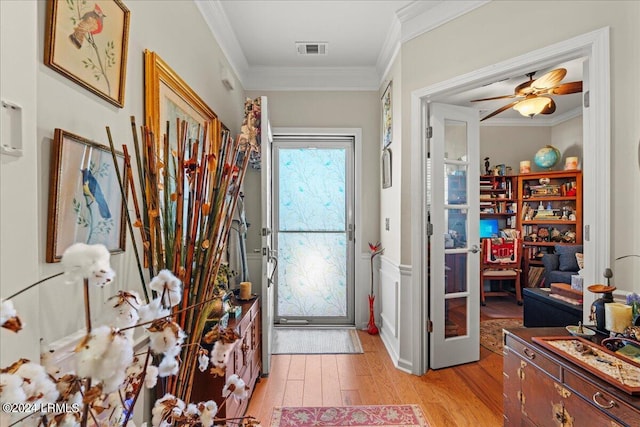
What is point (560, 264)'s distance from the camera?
4.59 meters

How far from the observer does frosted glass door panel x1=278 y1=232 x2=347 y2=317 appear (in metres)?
3.86

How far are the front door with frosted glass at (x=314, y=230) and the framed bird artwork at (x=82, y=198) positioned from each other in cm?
Answer: 261

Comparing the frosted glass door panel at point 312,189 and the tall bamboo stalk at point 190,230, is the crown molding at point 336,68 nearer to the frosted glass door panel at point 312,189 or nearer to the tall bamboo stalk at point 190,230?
the frosted glass door panel at point 312,189

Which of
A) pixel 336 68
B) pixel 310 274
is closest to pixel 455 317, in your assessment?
pixel 310 274

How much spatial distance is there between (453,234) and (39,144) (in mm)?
2727

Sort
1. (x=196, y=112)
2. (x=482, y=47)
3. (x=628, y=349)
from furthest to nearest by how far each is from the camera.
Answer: (x=482, y=47), (x=196, y=112), (x=628, y=349)

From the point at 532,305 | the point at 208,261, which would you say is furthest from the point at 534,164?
the point at 208,261

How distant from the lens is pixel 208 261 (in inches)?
36.2

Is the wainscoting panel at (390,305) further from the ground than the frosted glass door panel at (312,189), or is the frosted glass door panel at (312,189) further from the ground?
the frosted glass door panel at (312,189)

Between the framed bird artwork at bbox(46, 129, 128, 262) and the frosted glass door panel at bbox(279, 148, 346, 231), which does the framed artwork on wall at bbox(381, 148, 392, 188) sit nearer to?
the frosted glass door panel at bbox(279, 148, 346, 231)

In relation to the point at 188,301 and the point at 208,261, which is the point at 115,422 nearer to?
the point at 188,301

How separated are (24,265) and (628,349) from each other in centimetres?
197

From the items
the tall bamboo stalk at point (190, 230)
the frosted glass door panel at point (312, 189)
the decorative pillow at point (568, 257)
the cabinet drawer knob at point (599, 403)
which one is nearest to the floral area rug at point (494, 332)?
the decorative pillow at point (568, 257)

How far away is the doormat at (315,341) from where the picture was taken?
3156mm
